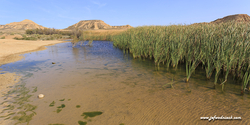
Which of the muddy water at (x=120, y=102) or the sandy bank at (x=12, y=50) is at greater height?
the sandy bank at (x=12, y=50)

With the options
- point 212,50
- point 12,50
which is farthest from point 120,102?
point 12,50

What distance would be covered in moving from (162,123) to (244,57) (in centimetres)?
291

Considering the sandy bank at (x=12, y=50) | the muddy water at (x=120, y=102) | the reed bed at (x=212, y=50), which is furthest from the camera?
the sandy bank at (x=12, y=50)

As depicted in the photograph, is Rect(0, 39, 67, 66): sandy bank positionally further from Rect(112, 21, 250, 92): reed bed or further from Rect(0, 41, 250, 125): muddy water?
Rect(112, 21, 250, 92): reed bed

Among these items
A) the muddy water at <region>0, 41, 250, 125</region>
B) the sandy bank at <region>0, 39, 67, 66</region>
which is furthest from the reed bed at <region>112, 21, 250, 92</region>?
the sandy bank at <region>0, 39, 67, 66</region>

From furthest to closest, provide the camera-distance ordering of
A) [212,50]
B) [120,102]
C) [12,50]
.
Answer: [12,50] < [212,50] < [120,102]

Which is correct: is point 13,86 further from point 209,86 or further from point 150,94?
point 209,86

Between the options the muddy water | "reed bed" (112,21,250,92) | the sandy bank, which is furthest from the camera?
the sandy bank

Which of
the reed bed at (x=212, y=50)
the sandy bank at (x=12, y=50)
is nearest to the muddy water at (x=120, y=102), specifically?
the reed bed at (x=212, y=50)

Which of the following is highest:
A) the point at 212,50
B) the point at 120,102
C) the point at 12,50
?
the point at 12,50

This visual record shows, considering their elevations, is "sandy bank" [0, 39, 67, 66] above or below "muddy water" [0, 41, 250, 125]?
above

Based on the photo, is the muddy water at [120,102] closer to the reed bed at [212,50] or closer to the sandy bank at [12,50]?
the reed bed at [212,50]

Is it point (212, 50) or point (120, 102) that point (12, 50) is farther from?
point (212, 50)

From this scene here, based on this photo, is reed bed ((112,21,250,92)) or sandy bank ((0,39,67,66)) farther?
sandy bank ((0,39,67,66))
